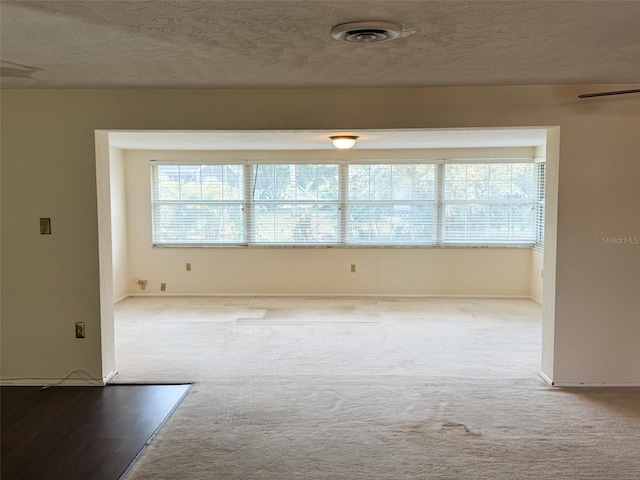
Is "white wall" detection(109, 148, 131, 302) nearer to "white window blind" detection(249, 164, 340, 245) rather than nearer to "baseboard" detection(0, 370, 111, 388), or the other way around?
"white window blind" detection(249, 164, 340, 245)

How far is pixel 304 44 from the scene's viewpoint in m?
2.42

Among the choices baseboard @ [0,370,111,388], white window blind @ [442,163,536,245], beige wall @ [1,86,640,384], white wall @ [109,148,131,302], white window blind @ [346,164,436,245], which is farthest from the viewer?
white window blind @ [346,164,436,245]

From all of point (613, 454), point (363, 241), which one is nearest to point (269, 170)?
point (363, 241)

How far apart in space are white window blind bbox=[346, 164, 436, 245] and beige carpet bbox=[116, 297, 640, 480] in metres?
1.68

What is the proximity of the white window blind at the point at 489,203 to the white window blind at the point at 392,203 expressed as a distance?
0.84 feet

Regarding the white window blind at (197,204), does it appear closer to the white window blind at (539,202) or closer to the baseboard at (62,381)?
the baseboard at (62,381)

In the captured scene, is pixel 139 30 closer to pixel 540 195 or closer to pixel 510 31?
pixel 510 31

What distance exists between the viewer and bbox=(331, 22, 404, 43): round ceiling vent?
2.10 meters

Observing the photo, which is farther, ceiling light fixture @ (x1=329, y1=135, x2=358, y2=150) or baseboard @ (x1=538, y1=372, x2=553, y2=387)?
ceiling light fixture @ (x1=329, y1=135, x2=358, y2=150)

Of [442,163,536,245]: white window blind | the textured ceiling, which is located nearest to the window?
[442,163,536,245]: white window blind

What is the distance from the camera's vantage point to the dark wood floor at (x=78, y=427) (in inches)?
103

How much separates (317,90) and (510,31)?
1590 millimetres

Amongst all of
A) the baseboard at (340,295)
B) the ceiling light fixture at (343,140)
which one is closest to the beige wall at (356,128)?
the ceiling light fixture at (343,140)

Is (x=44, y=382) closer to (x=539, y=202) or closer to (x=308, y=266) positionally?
(x=308, y=266)
